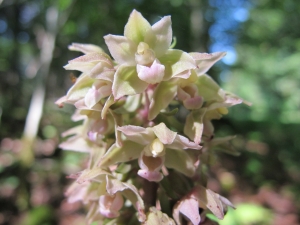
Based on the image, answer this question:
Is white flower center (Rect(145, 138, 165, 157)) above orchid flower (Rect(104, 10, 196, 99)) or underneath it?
underneath

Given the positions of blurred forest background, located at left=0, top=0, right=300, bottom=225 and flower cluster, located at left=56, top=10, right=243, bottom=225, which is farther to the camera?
blurred forest background, located at left=0, top=0, right=300, bottom=225

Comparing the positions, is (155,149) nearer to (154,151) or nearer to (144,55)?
(154,151)

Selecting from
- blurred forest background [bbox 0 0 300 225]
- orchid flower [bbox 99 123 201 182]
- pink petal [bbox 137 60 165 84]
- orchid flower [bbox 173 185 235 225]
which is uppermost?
pink petal [bbox 137 60 165 84]

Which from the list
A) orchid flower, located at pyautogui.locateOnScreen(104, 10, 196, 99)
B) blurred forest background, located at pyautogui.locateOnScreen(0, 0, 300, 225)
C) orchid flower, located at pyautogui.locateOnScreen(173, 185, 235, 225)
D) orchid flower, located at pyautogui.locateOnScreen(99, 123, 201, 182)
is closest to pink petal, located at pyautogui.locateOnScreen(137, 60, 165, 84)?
orchid flower, located at pyautogui.locateOnScreen(104, 10, 196, 99)

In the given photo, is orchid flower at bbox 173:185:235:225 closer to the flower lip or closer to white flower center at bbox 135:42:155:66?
the flower lip

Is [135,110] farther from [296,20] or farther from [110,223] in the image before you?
[296,20]

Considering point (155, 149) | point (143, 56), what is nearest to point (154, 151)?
point (155, 149)

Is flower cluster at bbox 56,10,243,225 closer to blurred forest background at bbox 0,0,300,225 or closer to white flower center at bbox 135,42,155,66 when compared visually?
white flower center at bbox 135,42,155,66
